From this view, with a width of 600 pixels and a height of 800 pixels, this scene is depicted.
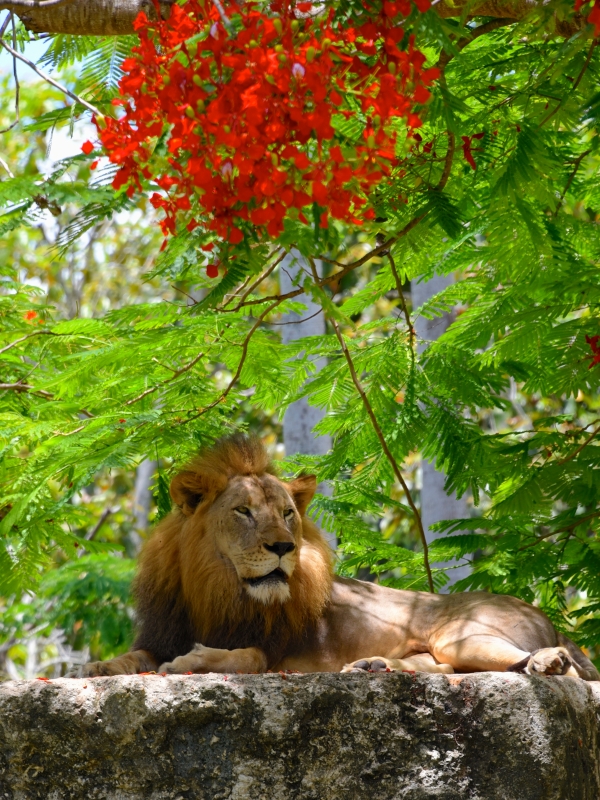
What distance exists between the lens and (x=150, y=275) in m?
4.56

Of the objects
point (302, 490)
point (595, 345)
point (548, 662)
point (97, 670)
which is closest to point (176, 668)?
point (97, 670)

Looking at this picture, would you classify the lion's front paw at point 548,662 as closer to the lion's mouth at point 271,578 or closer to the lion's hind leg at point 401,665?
the lion's hind leg at point 401,665

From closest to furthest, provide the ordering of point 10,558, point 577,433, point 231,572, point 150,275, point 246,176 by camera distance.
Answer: point 246,176 → point 231,572 → point 150,275 → point 577,433 → point 10,558

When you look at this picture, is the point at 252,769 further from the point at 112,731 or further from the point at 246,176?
the point at 246,176

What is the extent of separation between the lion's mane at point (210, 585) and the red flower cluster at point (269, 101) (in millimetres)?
1446

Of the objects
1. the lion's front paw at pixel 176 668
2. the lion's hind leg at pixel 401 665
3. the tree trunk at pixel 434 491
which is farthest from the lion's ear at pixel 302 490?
the tree trunk at pixel 434 491

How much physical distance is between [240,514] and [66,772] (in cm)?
132

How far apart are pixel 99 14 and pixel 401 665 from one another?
2.94 m

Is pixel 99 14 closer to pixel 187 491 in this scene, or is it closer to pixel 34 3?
pixel 34 3

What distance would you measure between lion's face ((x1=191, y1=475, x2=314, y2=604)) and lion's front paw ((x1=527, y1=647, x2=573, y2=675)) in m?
0.99

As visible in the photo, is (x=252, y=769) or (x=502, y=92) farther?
(x=502, y=92)

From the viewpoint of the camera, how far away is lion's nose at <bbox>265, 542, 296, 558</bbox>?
4.10 meters

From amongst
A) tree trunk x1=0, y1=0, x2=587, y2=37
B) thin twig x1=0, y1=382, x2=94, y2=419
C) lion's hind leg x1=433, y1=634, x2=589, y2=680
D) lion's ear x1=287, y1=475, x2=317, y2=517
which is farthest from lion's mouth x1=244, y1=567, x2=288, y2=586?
tree trunk x1=0, y1=0, x2=587, y2=37

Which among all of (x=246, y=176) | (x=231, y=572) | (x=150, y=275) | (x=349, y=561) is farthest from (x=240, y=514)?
(x=349, y=561)
